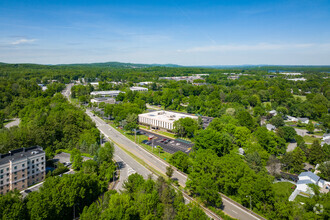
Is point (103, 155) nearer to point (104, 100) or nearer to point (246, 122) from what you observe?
point (246, 122)

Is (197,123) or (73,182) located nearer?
(73,182)

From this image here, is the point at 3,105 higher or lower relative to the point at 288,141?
higher

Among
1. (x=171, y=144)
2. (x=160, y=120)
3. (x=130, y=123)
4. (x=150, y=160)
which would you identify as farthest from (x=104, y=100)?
(x=150, y=160)

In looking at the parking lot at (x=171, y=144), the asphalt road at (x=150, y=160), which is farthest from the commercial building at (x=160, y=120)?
the asphalt road at (x=150, y=160)

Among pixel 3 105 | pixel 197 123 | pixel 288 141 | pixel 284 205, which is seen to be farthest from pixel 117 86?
pixel 284 205

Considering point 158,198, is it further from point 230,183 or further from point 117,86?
point 117,86

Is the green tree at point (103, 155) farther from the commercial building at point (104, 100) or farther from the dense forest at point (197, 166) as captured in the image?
the commercial building at point (104, 100)
